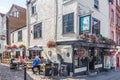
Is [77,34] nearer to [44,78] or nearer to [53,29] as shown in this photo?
[53,29]

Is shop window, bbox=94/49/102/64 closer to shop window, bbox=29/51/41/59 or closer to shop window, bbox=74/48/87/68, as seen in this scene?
shop window, bbox=74/48/87/68

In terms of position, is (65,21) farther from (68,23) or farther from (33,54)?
(33,54)

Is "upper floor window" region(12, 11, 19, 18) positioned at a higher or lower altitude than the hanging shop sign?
higher

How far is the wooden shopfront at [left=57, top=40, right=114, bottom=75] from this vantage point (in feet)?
47.2

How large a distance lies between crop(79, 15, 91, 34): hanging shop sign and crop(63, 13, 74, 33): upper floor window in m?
0.81

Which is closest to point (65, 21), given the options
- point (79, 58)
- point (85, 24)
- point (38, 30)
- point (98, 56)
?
point (85, 24)

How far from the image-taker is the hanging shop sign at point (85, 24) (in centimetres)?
1359

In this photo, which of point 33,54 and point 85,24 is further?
point 33,54

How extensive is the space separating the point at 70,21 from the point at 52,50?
3.27m

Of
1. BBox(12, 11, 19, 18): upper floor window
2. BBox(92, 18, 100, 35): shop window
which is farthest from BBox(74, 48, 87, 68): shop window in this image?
BBox(12, 11, 19, 18): upper floor window

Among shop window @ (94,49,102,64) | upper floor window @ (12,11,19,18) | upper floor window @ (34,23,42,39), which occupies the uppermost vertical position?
upper floor window @ (12,11,19,18)

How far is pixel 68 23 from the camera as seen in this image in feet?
50.4

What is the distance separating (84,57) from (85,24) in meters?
3.06

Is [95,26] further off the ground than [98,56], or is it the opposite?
[95,26]
